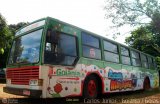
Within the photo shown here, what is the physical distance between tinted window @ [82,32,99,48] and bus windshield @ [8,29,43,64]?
2.07 m

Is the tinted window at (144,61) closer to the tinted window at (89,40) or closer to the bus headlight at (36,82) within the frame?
the tinted window at (89,40)

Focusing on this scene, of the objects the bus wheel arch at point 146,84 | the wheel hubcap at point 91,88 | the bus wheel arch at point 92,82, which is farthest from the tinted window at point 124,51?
the wheel hubcap at point 91,88

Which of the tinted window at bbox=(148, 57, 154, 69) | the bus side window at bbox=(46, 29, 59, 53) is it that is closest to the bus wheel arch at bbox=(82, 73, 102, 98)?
the bus side window at bbox=(46, 29, 59, 53)

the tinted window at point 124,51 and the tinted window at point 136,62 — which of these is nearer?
the tinted window at point 124,51

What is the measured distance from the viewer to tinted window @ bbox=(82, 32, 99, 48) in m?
9.40

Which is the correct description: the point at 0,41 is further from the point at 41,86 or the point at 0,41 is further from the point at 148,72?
the point at 148,72

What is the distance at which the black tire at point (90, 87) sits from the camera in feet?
29.7

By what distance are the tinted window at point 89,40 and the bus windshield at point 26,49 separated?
2.07 m

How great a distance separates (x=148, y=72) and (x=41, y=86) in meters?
11.4

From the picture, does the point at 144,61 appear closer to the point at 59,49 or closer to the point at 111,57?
the point at 111,57

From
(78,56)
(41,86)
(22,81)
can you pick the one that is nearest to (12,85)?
(22,81)

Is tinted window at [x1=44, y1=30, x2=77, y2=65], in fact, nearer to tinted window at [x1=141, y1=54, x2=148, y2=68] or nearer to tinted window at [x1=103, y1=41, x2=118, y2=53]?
tinted window at [x1=103, y1=41, x2=118, y2=53]

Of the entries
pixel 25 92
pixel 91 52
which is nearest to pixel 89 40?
pixel 91 52

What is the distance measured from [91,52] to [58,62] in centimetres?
231
